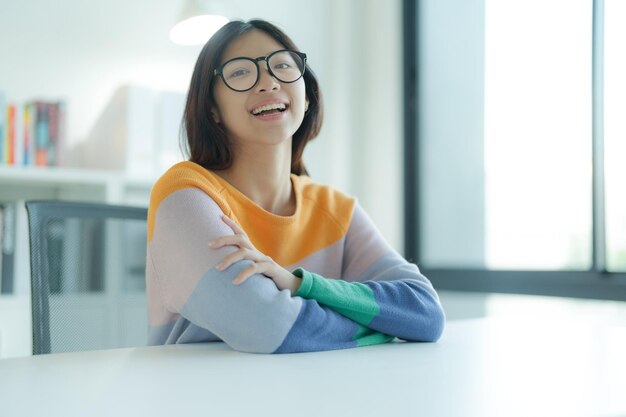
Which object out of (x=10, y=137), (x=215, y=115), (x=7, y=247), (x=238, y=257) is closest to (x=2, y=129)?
(x=10, y=137)

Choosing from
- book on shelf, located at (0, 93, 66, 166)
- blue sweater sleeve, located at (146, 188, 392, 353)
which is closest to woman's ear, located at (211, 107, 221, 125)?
blue sweater sleeve, located at (146, 188, 392, 353)

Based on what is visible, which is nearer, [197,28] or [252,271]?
[252,271]

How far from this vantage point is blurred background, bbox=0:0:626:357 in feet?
7.07

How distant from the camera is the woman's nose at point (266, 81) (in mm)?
1197

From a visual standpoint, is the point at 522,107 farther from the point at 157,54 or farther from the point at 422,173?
the point at 157,54

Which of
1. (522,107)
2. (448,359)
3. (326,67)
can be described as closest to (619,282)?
(522,107)

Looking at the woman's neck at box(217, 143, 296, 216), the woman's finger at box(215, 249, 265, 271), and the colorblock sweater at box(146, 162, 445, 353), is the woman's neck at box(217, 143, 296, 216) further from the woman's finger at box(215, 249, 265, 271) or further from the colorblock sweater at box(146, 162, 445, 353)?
the woman's finger at box(215, 249, 265, 271)

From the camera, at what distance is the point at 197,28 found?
230cm

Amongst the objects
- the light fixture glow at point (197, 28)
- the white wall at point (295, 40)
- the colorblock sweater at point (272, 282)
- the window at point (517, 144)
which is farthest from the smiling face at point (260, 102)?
the white wall at point (295, 40)

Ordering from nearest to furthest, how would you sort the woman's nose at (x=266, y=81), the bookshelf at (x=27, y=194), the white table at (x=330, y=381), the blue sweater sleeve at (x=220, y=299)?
the white table at (x=330, y=381)
the blue sweater sleeve at (x=220, y=299)
the woman's nose at (x=266, y=81)
the bookshelf at (x=27, y=194)

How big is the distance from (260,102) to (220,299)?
0.40m

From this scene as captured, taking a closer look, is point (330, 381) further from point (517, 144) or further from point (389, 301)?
point (517, 144)

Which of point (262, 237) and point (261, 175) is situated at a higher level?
point (261, 175)

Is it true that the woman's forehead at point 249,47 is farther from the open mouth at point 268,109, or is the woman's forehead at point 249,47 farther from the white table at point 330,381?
the white table at point 330,381
